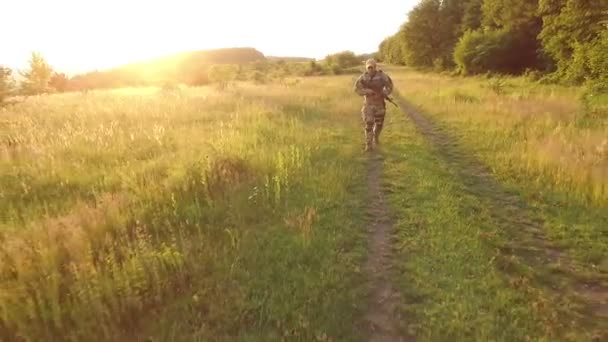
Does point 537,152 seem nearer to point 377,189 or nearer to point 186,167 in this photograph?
point 377,189

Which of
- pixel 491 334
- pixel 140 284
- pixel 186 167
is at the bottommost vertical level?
pixel 491 334

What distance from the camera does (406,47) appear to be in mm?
57562

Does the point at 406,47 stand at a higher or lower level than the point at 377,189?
higher

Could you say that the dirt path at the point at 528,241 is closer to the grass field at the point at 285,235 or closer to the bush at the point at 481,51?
the grass field at the point at 285,235

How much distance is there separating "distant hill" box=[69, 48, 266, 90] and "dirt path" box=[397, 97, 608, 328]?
3095cm

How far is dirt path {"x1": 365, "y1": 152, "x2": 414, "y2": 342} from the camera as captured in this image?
13.2 ft

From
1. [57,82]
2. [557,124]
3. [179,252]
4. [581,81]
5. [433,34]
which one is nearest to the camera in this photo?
[179,252]

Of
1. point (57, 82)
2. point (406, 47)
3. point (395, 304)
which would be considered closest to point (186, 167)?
point (395, 304)

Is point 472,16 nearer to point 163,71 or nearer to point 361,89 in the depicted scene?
point 361,89

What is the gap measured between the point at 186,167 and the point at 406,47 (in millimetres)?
55029

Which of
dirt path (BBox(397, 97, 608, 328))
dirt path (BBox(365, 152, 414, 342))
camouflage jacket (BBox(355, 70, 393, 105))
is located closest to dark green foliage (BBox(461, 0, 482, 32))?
camouflage jacket (BBox(355, 70, 393, 105))

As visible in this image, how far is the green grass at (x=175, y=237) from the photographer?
3.97 meters

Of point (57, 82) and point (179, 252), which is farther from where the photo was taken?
point (57, 82)

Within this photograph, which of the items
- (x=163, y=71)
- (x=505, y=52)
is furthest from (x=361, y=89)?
(x=163, y=71)
